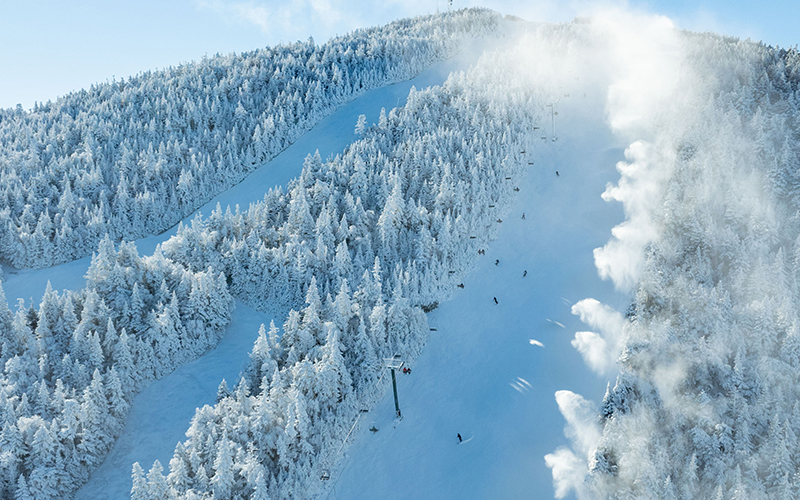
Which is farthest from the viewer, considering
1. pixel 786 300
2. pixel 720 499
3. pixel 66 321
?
pixel 66 321

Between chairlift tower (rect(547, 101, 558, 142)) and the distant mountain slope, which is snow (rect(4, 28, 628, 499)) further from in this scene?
the distant mountain slope

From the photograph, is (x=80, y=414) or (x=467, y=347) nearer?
(x=80, y=414)

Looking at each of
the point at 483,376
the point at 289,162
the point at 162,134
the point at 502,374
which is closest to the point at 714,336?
the point at 502,374

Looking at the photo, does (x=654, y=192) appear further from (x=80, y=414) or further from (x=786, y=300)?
(x=80, y=414)

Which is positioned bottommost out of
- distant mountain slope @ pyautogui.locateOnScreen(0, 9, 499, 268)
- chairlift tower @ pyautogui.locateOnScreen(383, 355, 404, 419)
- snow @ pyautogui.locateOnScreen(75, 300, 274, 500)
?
snow @ pyautogui.locateOnScreen(75, 300, 274, 500)

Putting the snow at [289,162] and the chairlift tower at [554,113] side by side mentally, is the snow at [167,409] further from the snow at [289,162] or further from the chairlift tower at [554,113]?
the chairlift tower at [554,113]

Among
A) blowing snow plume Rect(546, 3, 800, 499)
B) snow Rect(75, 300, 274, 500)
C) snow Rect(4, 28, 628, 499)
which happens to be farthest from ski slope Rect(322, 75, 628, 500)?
snow Rect(75, 300, 274, 500)

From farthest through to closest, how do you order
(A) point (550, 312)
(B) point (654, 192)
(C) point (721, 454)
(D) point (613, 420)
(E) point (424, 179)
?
(E) point (424, 179)
(B) point (654, 192)
(A) point (550, 312)
(D) point (613, 420)
(C) point (721, 454)

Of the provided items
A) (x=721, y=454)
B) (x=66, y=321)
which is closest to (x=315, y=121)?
(x=66, y=321)
